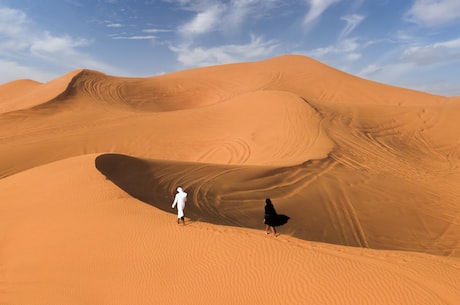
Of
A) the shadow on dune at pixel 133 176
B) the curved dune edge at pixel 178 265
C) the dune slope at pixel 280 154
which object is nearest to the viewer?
the curved dune edge at pixel 178 265

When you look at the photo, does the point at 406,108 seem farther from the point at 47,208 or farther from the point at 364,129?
the point at 47,208

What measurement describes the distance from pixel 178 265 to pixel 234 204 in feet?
16.4

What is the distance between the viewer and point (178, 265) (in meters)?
5.98

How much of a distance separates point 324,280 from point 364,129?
1659 cm

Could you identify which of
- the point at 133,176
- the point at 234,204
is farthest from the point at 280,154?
the point at 133,176

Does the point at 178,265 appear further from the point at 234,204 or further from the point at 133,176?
the point at 133,176

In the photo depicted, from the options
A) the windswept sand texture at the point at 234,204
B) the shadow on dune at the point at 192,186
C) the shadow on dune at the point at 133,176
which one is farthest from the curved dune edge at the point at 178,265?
the shadow on dune at the point at 192,186

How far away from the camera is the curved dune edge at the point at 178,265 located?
487 cm

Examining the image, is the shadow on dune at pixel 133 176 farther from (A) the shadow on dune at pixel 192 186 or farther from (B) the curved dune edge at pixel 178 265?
(B) the curved dune edge at pixel 178 265

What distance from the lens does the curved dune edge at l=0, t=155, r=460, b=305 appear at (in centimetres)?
487

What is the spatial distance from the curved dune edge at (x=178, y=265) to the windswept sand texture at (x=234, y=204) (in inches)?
1.1

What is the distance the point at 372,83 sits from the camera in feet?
135

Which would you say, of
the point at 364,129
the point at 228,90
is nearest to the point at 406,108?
the point at 364,129

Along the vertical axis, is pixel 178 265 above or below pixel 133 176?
below
